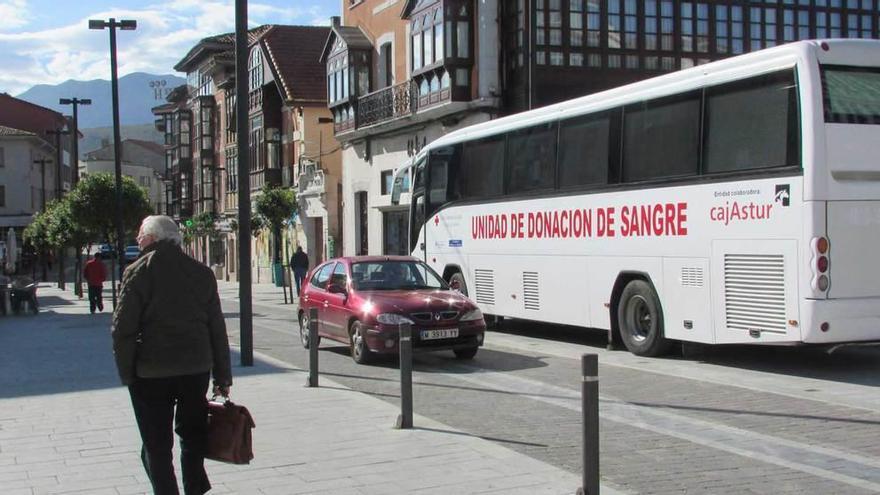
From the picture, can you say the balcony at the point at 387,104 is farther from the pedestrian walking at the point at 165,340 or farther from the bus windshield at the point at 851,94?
the pedestrian walking at the point at 165,340

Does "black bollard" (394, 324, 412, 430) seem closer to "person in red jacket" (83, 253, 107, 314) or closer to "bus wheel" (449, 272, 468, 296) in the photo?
"bus wheel" (449, 272, 468, 296)

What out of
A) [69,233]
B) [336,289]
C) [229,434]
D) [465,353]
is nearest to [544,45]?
[336,289]

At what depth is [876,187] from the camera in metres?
11.7

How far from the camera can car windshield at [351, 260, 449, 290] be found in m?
15.2

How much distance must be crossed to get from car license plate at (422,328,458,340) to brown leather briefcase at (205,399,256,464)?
7.83 meters

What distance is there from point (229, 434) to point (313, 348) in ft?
18.7

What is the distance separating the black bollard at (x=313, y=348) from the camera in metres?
11.5

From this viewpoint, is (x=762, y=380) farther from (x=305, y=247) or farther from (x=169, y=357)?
(x=305, y=247)

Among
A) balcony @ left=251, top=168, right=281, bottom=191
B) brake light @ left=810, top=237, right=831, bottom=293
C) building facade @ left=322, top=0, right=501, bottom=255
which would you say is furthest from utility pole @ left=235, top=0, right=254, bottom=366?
balcony @ left=251, top=168, right=281, bottom=191

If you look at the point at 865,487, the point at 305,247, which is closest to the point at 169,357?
the point at 865,487

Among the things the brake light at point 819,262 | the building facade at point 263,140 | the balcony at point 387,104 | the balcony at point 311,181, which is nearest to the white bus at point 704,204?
the brake light at point 819,262

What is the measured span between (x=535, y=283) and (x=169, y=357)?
12.2m

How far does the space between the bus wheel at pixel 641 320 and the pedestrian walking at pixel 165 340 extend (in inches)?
368

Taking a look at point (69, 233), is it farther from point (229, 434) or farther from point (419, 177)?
point (229, 434)
